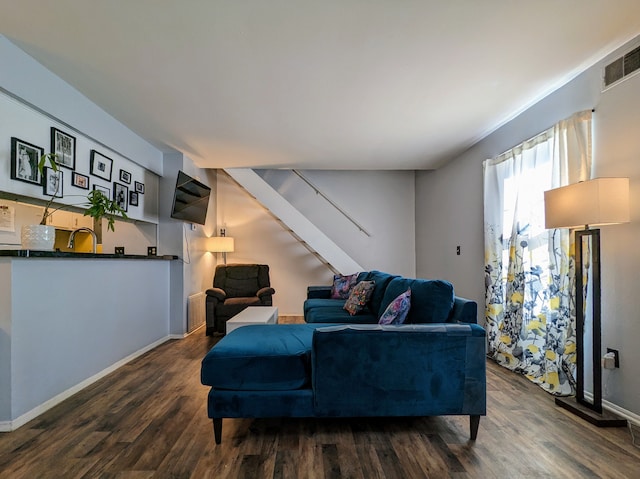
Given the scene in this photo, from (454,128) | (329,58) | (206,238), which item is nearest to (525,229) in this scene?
(454,128)

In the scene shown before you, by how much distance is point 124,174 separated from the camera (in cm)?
383

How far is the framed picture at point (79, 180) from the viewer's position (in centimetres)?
300

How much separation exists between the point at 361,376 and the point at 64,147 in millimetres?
2894

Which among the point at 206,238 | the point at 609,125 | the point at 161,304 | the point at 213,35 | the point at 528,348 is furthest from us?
the point at 206,238

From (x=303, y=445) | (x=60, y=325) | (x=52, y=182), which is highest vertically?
(x=52, y=182)

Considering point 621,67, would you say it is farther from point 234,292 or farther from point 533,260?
point 234,292

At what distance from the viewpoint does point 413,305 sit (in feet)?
8.23

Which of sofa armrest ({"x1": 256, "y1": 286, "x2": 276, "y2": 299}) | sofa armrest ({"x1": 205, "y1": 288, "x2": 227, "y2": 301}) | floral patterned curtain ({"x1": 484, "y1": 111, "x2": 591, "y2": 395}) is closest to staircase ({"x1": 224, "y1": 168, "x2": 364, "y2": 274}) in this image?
sofa armrest ({"x1": 256, "y1": 286, "x2": 276, "y2": 299})

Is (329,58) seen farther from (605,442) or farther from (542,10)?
(605,442)

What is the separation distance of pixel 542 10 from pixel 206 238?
16.4ft

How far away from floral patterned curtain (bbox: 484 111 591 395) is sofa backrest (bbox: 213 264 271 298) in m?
3.19

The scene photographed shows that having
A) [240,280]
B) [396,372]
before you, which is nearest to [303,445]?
[396,372]

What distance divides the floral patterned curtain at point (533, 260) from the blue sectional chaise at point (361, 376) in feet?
3.76

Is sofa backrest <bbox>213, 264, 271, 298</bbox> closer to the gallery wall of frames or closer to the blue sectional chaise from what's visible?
the gallery wall of frames
